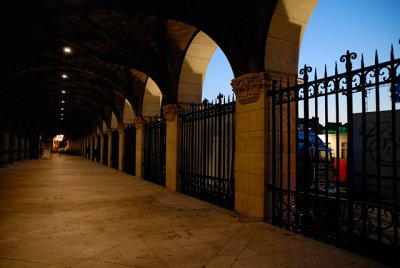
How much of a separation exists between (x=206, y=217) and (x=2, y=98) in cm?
1933

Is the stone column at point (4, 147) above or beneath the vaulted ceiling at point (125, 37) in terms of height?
beneath

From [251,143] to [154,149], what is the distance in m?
8.83

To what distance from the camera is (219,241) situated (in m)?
4.46

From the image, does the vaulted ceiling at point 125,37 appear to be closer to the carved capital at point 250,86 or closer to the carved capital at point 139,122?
the carved capital at point 250,86

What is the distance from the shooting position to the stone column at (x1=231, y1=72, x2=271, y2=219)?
19.5ft

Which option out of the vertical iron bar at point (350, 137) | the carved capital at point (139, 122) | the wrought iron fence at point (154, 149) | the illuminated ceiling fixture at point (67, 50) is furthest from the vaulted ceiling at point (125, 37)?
the vertical iron bar at point (350, 137)

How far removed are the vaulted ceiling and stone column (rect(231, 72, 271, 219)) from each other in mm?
388

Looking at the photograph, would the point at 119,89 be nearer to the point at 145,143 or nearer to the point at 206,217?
the point at 145,143

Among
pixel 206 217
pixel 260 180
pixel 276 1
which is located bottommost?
pixel 206 217

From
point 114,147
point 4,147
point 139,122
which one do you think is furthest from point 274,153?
point 4,147

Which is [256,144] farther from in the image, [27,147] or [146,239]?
[27,147]

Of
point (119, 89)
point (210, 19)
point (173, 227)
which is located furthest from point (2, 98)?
point (173, 227)

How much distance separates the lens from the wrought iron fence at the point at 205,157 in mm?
7613

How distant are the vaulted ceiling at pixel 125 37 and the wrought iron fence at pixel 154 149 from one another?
160 cm
